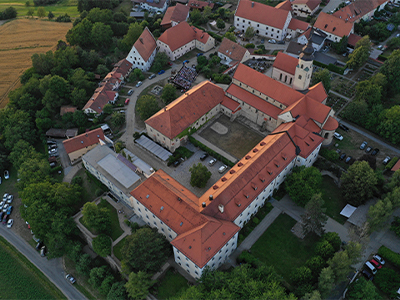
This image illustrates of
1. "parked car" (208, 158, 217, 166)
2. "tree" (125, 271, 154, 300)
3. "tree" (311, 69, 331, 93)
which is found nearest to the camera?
"tree" (125, 271, 154, 300)

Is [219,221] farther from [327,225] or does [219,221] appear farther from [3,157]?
[3,157]

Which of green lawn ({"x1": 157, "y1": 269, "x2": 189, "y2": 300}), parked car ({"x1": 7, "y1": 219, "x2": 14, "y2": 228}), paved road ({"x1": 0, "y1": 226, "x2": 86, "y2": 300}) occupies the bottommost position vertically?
paved road ({"x1": 0, "y1": 226, "x2": 86, "y2": 300})

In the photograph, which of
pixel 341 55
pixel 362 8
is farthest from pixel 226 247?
pixel 362 8

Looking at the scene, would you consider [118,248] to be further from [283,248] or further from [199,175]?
[283,248]

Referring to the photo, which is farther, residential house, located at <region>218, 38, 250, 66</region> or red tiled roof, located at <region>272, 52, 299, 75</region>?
residential house, located at <region>218, 38, 250, 66</region>

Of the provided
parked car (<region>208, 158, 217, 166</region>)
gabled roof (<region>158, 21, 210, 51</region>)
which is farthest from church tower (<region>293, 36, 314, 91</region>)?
gabled roof (<region>158, 21, 210, 51</region>)

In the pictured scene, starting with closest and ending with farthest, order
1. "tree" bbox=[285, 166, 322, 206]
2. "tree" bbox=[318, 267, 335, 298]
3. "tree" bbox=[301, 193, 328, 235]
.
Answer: "tree" bbox=[318, 267, 335, 298], "tree" bbox=[301, 193, 328, 235], "tree" bbox=[285, 166, 322, 206]

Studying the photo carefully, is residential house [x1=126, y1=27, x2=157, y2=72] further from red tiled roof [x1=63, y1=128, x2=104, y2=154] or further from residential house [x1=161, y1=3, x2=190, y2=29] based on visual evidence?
red tiled roof [x1=63, y1=128, x2=104, y2=154]
